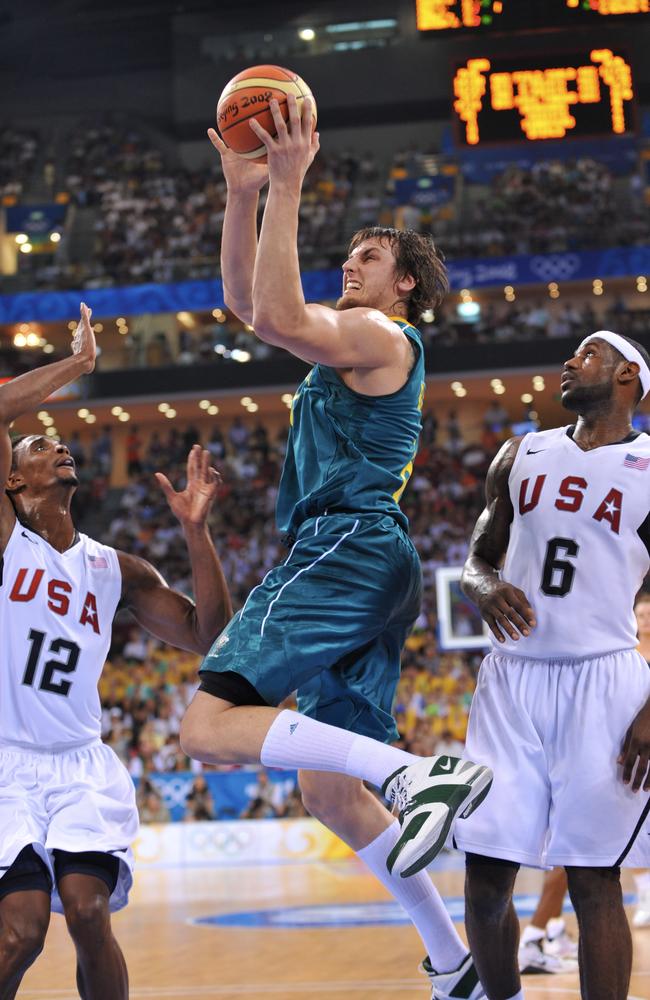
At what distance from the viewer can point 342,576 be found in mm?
4125

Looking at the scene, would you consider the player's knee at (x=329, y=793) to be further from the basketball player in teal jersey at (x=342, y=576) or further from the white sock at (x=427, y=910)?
the white sock at (x=427, y=910)

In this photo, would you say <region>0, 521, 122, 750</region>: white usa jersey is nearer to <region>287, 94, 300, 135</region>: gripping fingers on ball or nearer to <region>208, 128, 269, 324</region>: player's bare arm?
<region>208, 128, 269, 324</region>: player's bare arm

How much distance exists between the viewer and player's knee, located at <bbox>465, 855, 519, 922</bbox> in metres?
4.15

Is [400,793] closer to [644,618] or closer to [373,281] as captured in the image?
[373,281]

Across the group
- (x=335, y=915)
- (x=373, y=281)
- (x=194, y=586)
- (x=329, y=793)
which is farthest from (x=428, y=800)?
(x=335, y=915)

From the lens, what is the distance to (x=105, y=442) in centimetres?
2959

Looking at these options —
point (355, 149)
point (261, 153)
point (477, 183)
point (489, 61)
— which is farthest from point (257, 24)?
point (261, 153)

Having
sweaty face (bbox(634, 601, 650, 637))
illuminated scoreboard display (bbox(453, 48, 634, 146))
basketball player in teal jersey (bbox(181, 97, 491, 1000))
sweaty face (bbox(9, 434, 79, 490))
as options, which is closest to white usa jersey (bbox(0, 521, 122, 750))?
sweaty face (bbox(9, 434, 79, 490))

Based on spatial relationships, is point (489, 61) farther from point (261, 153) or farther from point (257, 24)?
point (257, 24)

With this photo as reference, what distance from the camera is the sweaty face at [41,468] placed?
4.85m

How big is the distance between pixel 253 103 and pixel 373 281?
81 centimetres

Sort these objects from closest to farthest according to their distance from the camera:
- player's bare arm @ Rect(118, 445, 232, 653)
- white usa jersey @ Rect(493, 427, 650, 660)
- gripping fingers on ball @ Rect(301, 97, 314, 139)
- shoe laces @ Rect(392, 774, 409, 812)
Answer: shoe laces @ Rect(392, 774, 409, 812) < gripping fingers on ball @ Rect(301, 97, 314, 139) < white usa jersey @ Rect(493, 427, 650, 660) < player's bare arm @ Rect(118, 445, 232, 653)

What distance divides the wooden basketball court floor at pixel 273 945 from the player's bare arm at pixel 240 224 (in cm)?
347

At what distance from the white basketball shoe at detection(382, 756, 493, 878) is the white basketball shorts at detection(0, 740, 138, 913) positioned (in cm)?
116
